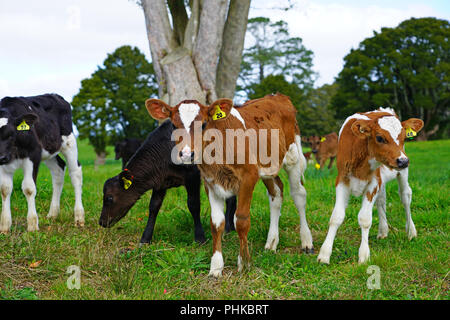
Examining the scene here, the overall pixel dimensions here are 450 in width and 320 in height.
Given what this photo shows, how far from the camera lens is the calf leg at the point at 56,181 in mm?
6738

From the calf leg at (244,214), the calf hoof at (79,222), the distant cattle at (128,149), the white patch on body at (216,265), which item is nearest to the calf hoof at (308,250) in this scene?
the calf leg at (244,214)

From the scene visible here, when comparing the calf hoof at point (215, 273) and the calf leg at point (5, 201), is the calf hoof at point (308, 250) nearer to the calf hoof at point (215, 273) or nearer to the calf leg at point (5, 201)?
the calf hoof at point (215, 273)

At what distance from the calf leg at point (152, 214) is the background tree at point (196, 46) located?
3.07 meters

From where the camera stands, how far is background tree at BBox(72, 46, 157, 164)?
90.1 ft

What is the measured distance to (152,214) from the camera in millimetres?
5480

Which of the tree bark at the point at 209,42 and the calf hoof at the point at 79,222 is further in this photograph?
the tree bark at the point at 209,42

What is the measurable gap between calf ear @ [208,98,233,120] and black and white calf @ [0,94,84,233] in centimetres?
282

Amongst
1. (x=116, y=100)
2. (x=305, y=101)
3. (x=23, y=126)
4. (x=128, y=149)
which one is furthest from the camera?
(x=305, y=101)

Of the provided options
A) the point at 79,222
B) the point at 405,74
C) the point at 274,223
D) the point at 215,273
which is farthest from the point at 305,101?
the point at 215,273

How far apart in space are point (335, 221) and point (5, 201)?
445cm

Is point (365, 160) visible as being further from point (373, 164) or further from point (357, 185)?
point (357, 185)

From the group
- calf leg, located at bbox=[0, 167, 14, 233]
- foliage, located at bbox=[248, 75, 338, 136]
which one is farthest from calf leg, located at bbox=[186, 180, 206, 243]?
foliage, located at bbox=[248, 75, 338, 136]

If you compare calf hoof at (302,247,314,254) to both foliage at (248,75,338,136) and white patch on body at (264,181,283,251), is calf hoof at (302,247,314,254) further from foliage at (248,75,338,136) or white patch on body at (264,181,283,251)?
foliage at (248,75,338,136)

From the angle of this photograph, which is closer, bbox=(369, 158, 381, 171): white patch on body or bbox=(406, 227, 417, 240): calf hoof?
bbox=(369, 158, 381, 171): white patch on body
